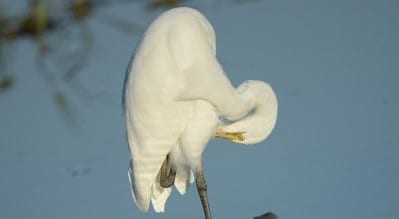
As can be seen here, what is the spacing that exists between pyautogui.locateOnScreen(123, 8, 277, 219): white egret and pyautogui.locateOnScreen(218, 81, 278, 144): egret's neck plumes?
0.25 feet

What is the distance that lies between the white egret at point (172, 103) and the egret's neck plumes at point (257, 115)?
0.25 ft

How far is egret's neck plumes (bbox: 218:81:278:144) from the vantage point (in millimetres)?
6262

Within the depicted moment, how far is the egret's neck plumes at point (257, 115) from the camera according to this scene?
626 cm

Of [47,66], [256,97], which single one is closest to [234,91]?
[256,97]

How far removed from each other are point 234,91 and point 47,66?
7.85ft

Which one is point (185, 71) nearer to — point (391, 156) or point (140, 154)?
point (140, 154)

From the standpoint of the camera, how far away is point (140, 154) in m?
5.89

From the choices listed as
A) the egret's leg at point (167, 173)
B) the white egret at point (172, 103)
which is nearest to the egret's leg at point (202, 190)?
the white egret at point (172, 103)

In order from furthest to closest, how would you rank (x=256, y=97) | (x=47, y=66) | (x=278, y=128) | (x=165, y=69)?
(x=47, y=66)
(x=278, y=128)
(x=256, y=97)
(x=165, y=69)

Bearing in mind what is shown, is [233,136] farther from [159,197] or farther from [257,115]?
[159,197]

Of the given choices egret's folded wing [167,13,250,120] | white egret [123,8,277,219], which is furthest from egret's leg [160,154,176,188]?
egret's folded wing [167,13,250,120]

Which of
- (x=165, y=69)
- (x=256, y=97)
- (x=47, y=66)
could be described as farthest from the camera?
→ (x=47, y=66)

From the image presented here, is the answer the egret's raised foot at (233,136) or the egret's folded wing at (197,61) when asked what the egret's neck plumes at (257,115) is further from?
the egret's folded wing at (197,61)

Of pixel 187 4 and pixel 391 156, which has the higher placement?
pixel 187 4
